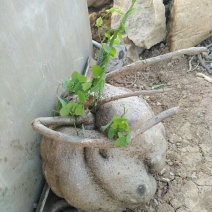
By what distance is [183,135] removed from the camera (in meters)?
1.86

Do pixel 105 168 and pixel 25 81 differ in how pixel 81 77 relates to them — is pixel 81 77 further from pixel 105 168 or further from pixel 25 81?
pixel 105 168

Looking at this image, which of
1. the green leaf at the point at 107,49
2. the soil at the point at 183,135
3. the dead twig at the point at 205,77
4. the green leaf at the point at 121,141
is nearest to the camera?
the green leaf at the point at 121,141

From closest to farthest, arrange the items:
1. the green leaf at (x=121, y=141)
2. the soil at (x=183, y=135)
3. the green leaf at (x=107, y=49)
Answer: the green leaf at (x=121, y=141) < the green leaf at (x=107, y=49) < the soil at (x=183, y=135)

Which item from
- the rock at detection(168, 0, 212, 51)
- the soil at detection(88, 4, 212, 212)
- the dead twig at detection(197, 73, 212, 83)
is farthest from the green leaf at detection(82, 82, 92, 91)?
the rock at detection(168, 0, 212, 51)

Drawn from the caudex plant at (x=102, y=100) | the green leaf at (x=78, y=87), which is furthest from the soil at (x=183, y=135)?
the green leaf at (x=78, y=87)

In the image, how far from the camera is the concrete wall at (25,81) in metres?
1.24

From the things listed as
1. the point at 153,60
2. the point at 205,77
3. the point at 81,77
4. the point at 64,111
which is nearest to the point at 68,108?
the point at 64,111

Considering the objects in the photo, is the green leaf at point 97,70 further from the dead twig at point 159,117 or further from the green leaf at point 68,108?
the dead twig at point 159,117

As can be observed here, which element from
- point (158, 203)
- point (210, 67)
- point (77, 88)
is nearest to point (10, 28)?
point (77, 88)

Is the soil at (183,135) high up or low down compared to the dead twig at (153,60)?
down

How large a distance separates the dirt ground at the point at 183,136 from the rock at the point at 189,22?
0.40 ft

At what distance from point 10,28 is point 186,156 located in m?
1.07

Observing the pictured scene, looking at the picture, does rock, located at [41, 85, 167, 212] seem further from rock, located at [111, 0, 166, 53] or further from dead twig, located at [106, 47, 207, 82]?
rock, located at [111, 0, 166, 53]

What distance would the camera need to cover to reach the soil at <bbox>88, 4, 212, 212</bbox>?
5.24 feet
